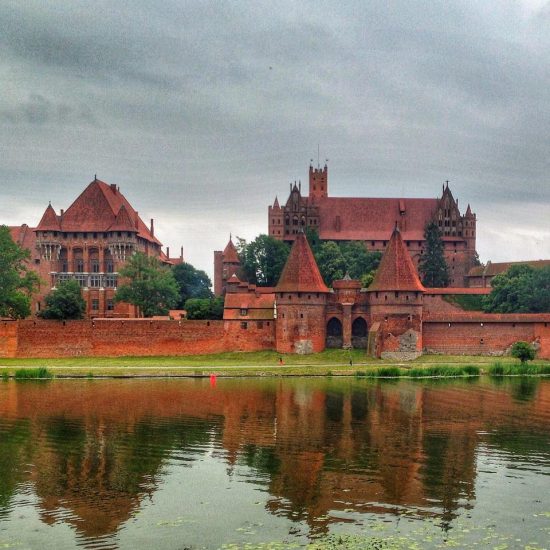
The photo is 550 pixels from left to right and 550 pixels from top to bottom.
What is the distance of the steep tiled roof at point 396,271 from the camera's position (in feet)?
184

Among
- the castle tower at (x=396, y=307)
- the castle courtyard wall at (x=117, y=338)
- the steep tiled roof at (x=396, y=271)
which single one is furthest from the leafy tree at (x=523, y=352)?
the castle courtyard wall at (x=117, y=338)

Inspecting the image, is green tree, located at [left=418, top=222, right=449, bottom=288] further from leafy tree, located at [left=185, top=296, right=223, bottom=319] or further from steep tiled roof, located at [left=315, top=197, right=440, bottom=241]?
leafy tree, located at [left=185, top=296, right=223, bottom=319]

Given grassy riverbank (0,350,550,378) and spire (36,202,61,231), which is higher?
spire (36,202,61,231)

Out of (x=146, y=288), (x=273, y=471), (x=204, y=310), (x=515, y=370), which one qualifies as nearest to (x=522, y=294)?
(x=515, y=370)

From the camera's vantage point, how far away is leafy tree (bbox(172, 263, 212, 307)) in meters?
81.6

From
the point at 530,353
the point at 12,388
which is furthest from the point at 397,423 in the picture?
the point at 530,353

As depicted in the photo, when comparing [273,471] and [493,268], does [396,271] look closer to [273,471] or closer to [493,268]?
[493,268]

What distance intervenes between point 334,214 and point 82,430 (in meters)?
61.4

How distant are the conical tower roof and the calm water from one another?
128 ft

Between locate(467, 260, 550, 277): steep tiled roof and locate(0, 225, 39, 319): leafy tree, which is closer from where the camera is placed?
locate(0, 225, 39, 319): leafy tree

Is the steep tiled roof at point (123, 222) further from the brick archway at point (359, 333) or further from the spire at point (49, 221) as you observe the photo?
the brick archway at point (359, 333)

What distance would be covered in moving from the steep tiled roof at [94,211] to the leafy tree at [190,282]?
5910mm

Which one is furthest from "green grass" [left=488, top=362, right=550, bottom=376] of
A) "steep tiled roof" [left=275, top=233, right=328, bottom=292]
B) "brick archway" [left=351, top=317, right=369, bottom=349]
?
"steep tiled roof" [left=275, top=233, right=328, bottom=292]

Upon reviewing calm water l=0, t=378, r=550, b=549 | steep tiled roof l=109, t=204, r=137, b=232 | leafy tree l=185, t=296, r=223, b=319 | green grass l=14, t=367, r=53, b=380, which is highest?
steep tiled roof l=109, t=204, r=137, b=232
